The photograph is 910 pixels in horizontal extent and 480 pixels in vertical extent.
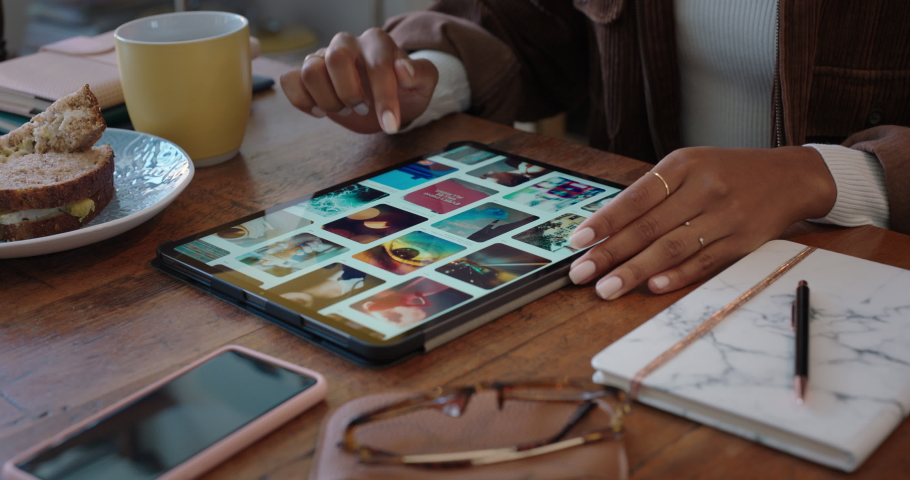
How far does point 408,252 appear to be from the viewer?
599 mm

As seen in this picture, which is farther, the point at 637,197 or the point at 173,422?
the point at 637,197

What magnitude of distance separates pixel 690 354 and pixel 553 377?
88 millimetres

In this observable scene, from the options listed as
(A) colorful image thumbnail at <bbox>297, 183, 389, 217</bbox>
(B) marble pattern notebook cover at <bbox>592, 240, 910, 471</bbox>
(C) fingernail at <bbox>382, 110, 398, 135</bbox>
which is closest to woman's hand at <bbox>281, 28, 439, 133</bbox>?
(C) fingernail at <bbox>382, 110, 398, 135</bbox>

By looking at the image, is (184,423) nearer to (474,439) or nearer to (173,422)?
(173,422)

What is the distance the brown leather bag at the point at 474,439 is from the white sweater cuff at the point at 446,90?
1.92 feet

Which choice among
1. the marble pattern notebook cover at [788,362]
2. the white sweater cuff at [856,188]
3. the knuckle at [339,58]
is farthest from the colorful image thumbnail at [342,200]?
the white sweater cuff at [856,188]

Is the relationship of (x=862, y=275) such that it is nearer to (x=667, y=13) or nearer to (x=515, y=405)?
(x=515, y=405)

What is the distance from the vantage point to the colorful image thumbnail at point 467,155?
0.80 m

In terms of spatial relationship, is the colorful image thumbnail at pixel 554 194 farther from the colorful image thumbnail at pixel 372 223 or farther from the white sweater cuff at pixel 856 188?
the white sweater cuff at pixel 856 188

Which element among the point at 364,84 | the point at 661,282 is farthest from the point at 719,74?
the point at 661,282

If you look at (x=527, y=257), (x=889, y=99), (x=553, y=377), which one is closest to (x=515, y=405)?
(x=553, y=377)

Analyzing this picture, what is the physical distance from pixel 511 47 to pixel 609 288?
77 centimetres

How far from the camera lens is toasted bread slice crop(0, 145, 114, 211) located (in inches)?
24.5

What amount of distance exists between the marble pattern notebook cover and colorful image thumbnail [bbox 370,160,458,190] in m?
0.31
